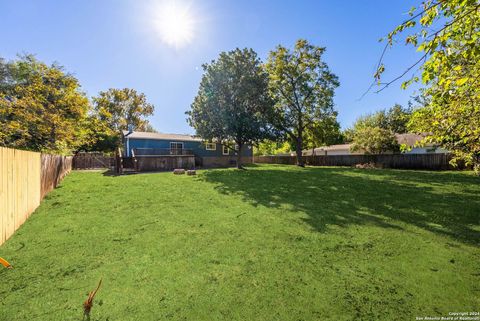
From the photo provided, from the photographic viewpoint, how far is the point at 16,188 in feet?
18.8

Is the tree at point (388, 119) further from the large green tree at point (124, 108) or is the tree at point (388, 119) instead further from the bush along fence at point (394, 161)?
the large green tree at point (124, 108)

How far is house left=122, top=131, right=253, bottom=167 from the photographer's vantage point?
2594cm

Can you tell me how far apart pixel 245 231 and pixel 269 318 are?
2.99 m

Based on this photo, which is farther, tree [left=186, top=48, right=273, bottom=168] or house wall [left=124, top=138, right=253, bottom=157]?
house wall [left=124, top=138, right=253, bottom=157]

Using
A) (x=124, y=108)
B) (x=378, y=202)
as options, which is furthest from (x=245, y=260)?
(x=124, y=108)

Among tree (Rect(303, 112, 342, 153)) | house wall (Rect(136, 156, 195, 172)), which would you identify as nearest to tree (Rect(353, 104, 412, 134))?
tree (Rect(303, 112, 342, 153))

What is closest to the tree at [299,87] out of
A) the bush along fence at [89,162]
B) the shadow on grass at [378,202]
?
the shadow on grass at [378,202]

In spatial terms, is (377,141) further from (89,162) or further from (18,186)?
(89,162)

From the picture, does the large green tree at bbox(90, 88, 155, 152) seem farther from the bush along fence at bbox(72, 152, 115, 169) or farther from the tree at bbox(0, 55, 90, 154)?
the tree at bbox(0, 55, 90, 154)

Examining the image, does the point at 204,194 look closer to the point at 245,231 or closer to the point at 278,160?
the point at 245,231

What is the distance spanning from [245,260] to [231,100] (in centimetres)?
1842

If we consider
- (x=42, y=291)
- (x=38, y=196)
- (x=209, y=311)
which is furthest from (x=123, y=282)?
(x=38, y=196)

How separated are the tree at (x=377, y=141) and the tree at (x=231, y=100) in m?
11.9

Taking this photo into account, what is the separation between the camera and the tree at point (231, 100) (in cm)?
2045
